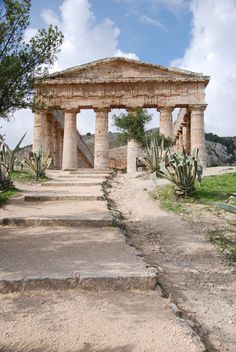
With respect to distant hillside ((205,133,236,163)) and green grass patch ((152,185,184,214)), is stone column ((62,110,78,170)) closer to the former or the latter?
green grass patch ((152,185,184,214))

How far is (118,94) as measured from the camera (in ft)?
78.1

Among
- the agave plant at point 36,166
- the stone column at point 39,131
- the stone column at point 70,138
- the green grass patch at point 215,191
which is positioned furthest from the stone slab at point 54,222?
the stone column at point 39,131

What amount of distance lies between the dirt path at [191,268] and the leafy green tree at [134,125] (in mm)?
12534

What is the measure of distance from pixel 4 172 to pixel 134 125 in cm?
1231

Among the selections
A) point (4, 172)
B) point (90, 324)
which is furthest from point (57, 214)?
point (90, 324)

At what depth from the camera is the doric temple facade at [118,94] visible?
23.5 m

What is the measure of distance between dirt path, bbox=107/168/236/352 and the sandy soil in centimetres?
34

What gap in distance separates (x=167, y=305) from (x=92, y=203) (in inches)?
198

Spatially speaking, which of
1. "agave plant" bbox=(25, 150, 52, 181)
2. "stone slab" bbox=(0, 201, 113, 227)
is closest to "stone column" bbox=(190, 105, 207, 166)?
"agave plant" bbox=(25, 150, 52, 181)

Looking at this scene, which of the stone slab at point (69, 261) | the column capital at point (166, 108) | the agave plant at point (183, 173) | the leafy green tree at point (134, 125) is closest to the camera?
the stone slab at point (69, 261)

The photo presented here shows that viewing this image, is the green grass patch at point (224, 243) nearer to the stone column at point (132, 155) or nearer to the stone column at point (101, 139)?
the stone column at point (132, 155)

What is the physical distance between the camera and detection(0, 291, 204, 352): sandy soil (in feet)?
7.82

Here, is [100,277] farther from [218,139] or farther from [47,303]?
[218,139]

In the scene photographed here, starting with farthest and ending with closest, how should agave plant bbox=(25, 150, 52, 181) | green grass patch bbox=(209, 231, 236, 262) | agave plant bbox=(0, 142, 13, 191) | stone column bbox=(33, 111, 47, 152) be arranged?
stone column bbox=(33, 111, 47, 152)
agave plant bbox=(25, 150, 52, 181)
agave plant bbox=(0, 142, 13, 191)
green grass patch bbox=(209, 231, 236, 262)
